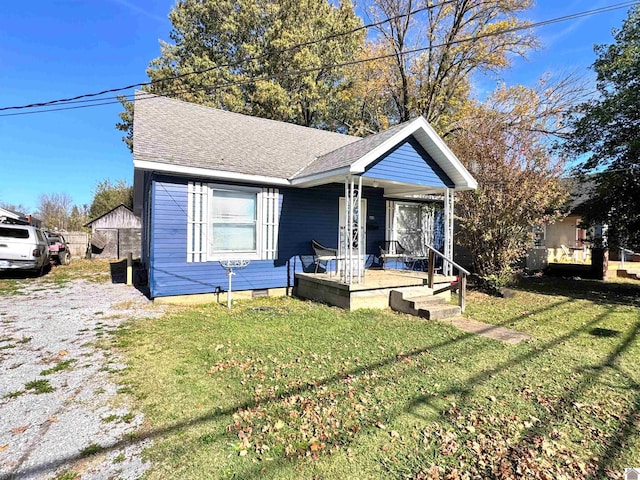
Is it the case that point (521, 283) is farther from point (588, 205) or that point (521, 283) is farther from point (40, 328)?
point (40, 328)

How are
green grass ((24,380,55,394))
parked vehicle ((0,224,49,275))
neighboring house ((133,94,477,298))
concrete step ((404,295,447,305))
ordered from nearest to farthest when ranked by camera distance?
green grass ((24,380,55,394))
concrete step ((404,295,447,305))
neighboring house ((133,94,477,298))
parked vehicle ((0,224,49,275))

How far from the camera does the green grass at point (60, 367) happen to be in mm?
3856

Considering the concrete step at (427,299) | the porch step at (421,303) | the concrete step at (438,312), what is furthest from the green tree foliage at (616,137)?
the concrete step at (438,312)

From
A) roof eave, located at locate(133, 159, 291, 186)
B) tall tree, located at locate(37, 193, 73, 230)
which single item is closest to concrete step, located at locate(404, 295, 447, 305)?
roof eave, located at locate(133, 159, 291, 186)

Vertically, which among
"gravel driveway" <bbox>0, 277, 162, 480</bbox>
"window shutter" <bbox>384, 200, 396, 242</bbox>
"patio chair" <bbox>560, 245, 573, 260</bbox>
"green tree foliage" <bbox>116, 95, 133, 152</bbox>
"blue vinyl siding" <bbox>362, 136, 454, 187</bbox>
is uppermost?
"green tree foliage" <bbox>116, 95, 133, 152</bbox>

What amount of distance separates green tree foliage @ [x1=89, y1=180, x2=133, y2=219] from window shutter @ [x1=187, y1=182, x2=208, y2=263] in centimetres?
2596

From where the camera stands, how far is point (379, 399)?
3344mm

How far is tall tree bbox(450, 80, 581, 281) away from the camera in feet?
29.6

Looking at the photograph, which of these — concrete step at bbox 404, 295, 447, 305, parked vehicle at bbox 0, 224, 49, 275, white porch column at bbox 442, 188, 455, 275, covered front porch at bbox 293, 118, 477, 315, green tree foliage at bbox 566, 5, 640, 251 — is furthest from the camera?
parked vehicle at bbox 0, 224, 49, 275

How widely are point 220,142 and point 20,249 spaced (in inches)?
297

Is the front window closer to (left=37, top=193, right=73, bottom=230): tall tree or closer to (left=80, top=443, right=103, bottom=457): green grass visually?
(left=80, top=443, right=103, bottom=457): green grass

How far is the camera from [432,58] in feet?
57.7

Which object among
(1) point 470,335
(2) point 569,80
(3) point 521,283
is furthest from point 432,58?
(1) point 470,335

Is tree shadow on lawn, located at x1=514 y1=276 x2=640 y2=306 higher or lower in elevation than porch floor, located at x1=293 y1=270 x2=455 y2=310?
lower
